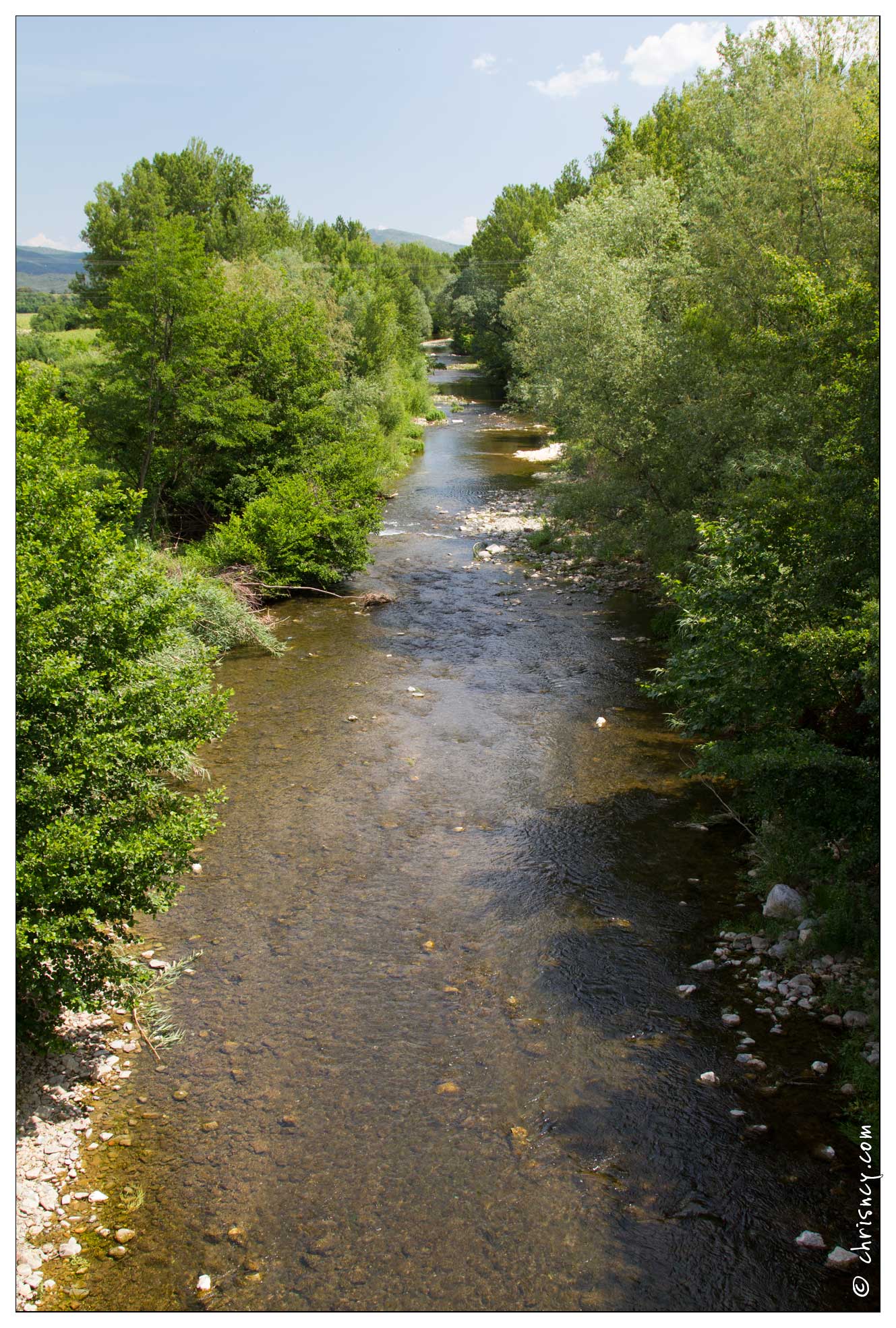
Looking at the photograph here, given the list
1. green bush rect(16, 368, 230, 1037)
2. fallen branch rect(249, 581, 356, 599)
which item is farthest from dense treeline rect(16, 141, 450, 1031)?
fallen branch rect(249, 581, 356, 599)

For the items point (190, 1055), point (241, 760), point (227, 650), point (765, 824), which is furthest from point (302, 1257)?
point (227, 650)

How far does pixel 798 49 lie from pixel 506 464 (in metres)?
19.7

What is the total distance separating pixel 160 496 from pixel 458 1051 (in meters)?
19.2

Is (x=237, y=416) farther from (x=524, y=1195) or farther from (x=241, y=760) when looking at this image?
(x=524, y=1195)

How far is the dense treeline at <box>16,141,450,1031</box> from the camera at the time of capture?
7074mm

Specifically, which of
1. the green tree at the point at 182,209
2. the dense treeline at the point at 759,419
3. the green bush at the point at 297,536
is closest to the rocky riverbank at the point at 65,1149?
the dense treeline at the point at 759,419

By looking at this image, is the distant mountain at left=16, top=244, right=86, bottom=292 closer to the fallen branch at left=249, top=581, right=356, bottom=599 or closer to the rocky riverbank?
the fallen branch at left=249, top=581, right=356, bottom=599

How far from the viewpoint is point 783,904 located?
9.61 meters

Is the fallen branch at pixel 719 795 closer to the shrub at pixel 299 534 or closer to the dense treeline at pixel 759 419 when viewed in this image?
the dense treeline at pixel 759 419

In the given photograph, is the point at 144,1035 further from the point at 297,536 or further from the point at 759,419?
the point at 297,536

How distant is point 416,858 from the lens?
456 inches

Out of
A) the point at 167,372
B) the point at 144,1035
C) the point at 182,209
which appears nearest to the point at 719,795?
the point at 144,1035

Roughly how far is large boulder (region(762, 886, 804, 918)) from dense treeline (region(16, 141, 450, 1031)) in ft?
19.6

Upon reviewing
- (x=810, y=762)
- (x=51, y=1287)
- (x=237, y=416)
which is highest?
(x=237, y=416)
